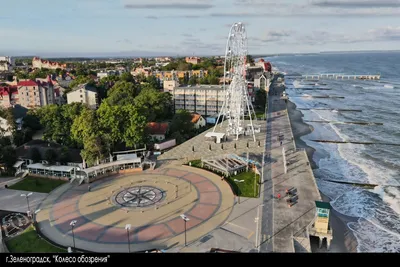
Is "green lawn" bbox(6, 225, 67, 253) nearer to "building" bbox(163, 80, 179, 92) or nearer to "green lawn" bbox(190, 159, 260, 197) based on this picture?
"green lawn" bbox(190, 159, 260, 197)

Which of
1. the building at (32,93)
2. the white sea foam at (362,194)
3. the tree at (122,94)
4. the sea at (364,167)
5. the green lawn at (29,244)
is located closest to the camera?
the green lawn at (29,244)

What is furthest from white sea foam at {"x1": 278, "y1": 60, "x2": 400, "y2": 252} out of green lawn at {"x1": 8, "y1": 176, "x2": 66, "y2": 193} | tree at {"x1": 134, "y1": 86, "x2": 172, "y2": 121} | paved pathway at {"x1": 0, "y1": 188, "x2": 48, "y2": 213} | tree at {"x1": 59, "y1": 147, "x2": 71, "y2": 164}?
tree at {"x1": 59, "y1": 147, "x2": 71, "y2": 164}

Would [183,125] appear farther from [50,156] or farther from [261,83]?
[261,83]

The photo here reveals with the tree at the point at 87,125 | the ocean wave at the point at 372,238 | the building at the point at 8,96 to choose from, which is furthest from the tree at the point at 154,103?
the ocean wave at the point at 372,238

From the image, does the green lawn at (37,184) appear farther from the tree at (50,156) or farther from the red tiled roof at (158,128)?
the red tiled roof at (158,128)
